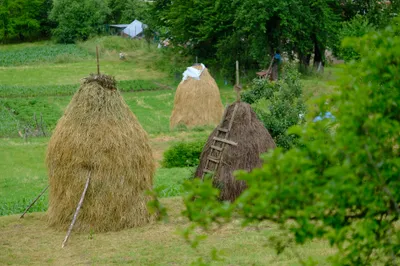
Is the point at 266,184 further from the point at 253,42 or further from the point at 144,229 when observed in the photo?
the point at 253,42

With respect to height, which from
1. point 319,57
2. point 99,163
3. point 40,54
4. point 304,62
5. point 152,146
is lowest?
point 152,146

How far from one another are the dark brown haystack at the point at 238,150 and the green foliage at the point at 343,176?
9.92m

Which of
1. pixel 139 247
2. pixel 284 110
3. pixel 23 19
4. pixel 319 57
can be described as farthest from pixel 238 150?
pixel 23 19

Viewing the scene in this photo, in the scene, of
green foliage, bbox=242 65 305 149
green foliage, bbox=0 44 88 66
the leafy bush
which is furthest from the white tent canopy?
green foliage, bbox=242 65 305 149

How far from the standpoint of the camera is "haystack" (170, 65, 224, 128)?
100 ft

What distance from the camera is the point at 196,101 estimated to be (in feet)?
100

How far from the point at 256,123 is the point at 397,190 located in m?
10.9

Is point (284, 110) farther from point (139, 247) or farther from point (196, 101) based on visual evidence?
point (196, 101)

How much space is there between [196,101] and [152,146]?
465 cm

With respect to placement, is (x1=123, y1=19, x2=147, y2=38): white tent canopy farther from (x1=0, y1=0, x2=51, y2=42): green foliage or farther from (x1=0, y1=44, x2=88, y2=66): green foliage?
(x1=0, y1=0, x2=51, y2=42): green foliage

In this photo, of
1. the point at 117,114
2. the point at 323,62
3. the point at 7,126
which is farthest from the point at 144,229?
the point at 323,62

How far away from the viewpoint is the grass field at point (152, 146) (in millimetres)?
12367

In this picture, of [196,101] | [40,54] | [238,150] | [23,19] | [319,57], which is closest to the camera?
[238,150]

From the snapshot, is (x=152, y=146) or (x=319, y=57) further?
(x=319, y=57)
